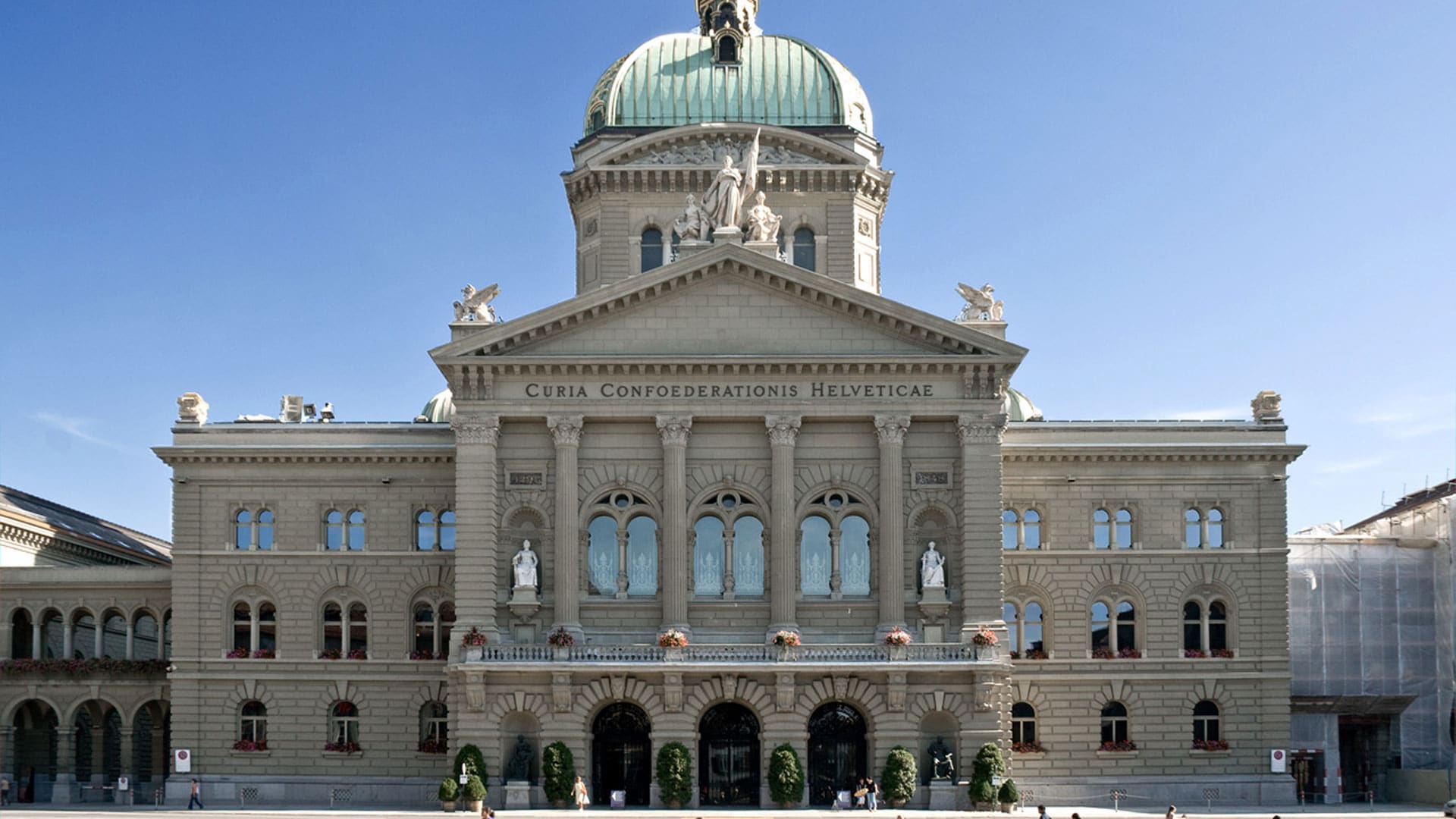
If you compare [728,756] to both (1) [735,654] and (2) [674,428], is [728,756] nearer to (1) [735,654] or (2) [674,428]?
(1) [735,654]

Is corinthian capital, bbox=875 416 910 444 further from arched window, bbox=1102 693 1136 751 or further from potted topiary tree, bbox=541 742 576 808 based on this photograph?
potted topiary tree, bbox=541 742 576 808

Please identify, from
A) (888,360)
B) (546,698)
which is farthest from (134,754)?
(888,360)

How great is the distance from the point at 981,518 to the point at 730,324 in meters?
11.2

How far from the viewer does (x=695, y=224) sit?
6819cm

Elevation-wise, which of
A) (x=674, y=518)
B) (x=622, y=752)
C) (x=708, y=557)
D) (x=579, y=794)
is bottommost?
(x=579, y=794)

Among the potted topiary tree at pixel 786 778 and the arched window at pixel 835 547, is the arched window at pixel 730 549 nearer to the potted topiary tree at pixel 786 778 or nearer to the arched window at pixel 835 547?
the arched window at pixel 835 547

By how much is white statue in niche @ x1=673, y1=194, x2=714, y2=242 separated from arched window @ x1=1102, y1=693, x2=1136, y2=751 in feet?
76.8

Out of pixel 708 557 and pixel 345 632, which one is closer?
pixel 708 557

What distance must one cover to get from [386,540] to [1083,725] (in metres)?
27.5

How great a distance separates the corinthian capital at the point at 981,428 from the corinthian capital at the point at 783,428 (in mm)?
5773

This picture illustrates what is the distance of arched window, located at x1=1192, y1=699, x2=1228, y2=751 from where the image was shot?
69.2 m

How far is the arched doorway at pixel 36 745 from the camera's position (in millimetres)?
73125

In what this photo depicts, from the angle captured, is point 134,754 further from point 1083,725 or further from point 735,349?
point 1083,725

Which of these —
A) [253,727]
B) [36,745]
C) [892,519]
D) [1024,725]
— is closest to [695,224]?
[892,519]
